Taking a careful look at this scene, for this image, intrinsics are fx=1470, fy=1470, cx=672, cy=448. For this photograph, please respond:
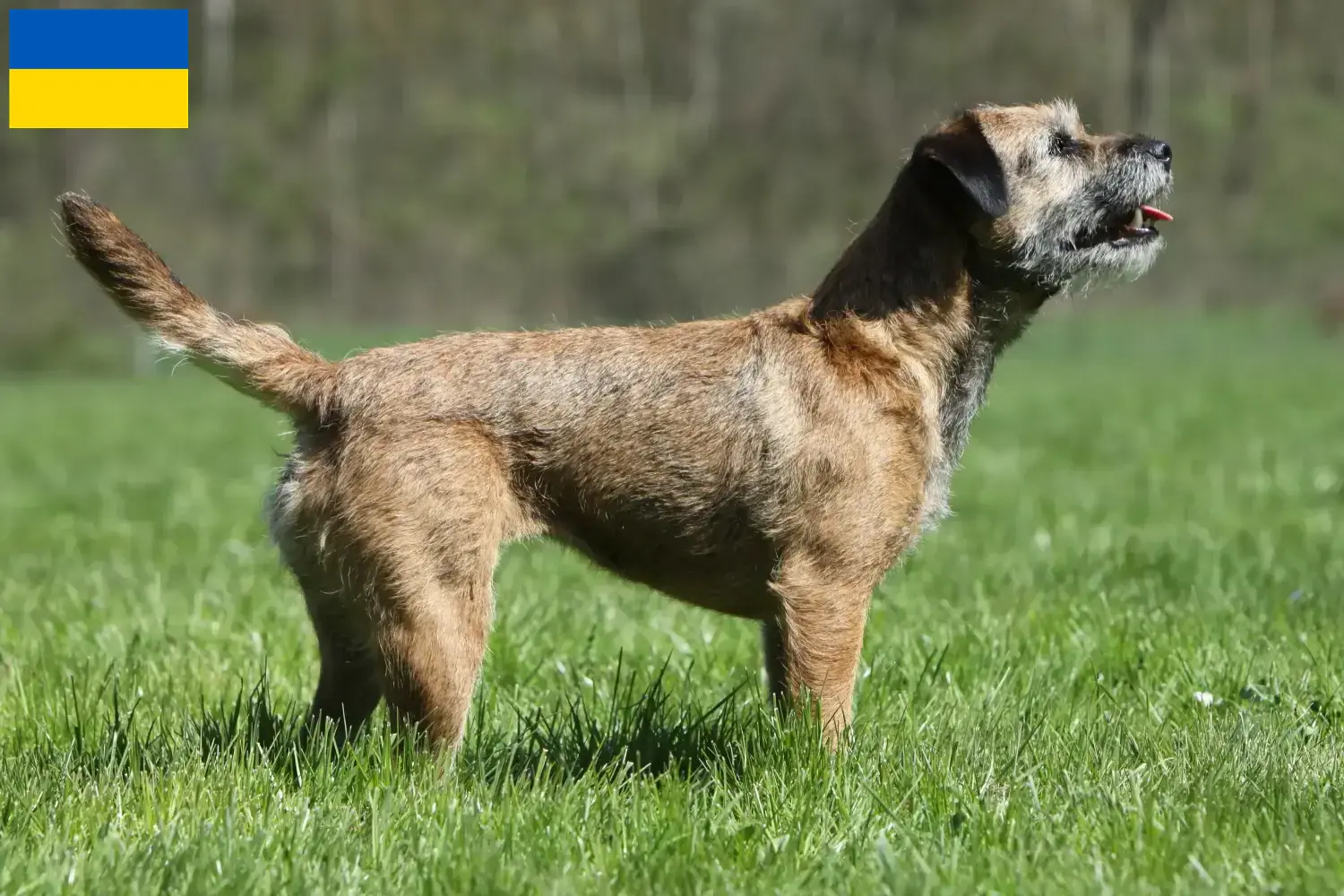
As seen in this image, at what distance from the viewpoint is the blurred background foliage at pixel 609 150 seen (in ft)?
115

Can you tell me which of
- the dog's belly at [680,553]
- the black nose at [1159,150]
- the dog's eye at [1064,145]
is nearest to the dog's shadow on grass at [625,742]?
the dog's belly at [680,553]

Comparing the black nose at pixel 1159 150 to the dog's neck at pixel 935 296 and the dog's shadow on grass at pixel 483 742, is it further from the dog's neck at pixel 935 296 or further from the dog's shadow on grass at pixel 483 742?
the dog's shadow on grass at pixel 483 742

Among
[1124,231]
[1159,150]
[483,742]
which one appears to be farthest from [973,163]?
[483,742]

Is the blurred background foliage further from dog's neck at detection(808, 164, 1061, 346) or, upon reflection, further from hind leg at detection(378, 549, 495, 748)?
hind leg at detection(378, 549, 495, 748)

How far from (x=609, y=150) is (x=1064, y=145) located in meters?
38.5

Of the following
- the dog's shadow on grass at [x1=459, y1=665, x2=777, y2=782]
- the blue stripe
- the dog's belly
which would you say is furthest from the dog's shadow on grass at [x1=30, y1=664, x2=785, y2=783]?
the blue stripe

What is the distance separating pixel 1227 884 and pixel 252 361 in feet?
9.06

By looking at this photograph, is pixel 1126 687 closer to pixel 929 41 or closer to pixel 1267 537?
pixel 1267 537

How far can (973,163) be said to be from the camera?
432 cm

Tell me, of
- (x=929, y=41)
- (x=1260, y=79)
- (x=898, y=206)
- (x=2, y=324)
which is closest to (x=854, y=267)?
(x=898, y=206)

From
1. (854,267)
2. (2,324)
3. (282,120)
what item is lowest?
(2,324)

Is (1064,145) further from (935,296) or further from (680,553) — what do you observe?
(680,553)

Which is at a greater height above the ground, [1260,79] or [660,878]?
[1260,79]

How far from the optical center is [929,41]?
40.1 m
